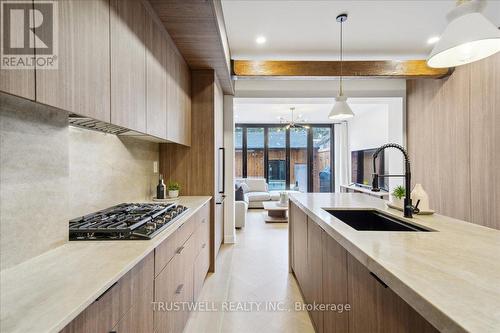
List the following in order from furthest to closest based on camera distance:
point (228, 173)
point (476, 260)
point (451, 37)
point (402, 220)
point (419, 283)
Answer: point (228, 173)
point (402, 220)
point (451, 37)
point (476, 260)
point (419, 283)

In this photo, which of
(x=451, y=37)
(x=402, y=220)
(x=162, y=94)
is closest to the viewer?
(x=451, y=37)

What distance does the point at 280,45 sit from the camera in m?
3.24

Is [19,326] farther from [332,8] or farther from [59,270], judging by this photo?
[332,8]

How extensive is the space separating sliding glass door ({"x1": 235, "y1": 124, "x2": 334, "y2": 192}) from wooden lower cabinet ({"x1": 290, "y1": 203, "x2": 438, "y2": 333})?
19.0 ft

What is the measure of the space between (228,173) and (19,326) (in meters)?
3.45

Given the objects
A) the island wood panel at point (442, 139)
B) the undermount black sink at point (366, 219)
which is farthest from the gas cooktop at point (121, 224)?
the island wood panel at point (442, 139)

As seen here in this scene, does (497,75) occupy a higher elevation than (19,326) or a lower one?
higher

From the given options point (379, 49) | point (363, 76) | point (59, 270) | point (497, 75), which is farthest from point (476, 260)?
point (379, 49)

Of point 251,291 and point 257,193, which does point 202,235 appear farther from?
point 257,193

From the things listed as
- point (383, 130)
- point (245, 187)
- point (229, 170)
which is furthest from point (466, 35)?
point (245, 187)

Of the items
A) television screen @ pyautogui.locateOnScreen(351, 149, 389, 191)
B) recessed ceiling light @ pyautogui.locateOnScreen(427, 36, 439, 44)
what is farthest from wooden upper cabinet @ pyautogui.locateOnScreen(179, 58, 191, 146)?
television screen @ pyautogui.locateOnScreen(351, 149, 389, 191)

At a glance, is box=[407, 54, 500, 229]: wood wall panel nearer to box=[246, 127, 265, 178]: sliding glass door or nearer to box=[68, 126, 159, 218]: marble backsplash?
box=[68, 126, 159, 218]: marble backsplash

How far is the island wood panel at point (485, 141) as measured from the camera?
2.61 meters

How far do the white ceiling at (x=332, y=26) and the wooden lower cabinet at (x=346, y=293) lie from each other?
209cm
